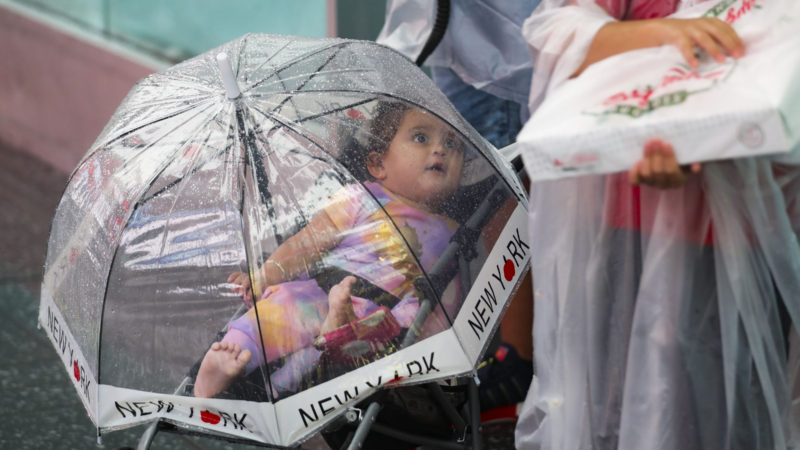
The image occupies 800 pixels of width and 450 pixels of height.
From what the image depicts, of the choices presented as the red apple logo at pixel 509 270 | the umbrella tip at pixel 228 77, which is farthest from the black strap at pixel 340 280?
the umbrella tip at pixel 228 77

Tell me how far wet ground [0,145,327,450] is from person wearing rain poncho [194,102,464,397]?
1297 mm

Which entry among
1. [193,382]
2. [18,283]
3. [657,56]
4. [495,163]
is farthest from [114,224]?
[18,283]

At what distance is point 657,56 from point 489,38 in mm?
1252

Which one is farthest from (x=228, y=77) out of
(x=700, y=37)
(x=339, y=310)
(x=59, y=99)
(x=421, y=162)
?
(x=59, y=99)

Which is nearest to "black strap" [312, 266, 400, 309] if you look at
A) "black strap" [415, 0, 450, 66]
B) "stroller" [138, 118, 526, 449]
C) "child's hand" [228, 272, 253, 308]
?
"stroller" [138, 118, 526, 449]

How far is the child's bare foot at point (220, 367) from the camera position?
7.47 ft

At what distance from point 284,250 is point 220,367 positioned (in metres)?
0.28

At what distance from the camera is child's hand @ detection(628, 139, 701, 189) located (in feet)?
5.83

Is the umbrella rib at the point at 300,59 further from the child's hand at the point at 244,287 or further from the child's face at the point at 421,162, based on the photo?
the child's hand at the point at 244,287

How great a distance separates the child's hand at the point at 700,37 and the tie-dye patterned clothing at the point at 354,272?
0.67 metres

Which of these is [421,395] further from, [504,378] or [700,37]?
[700,37]

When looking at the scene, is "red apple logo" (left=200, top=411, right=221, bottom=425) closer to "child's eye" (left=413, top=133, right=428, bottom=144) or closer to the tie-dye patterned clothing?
the tie-dye patterned clothing

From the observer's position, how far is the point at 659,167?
1.78m

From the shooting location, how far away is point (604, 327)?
2201 millimetres
